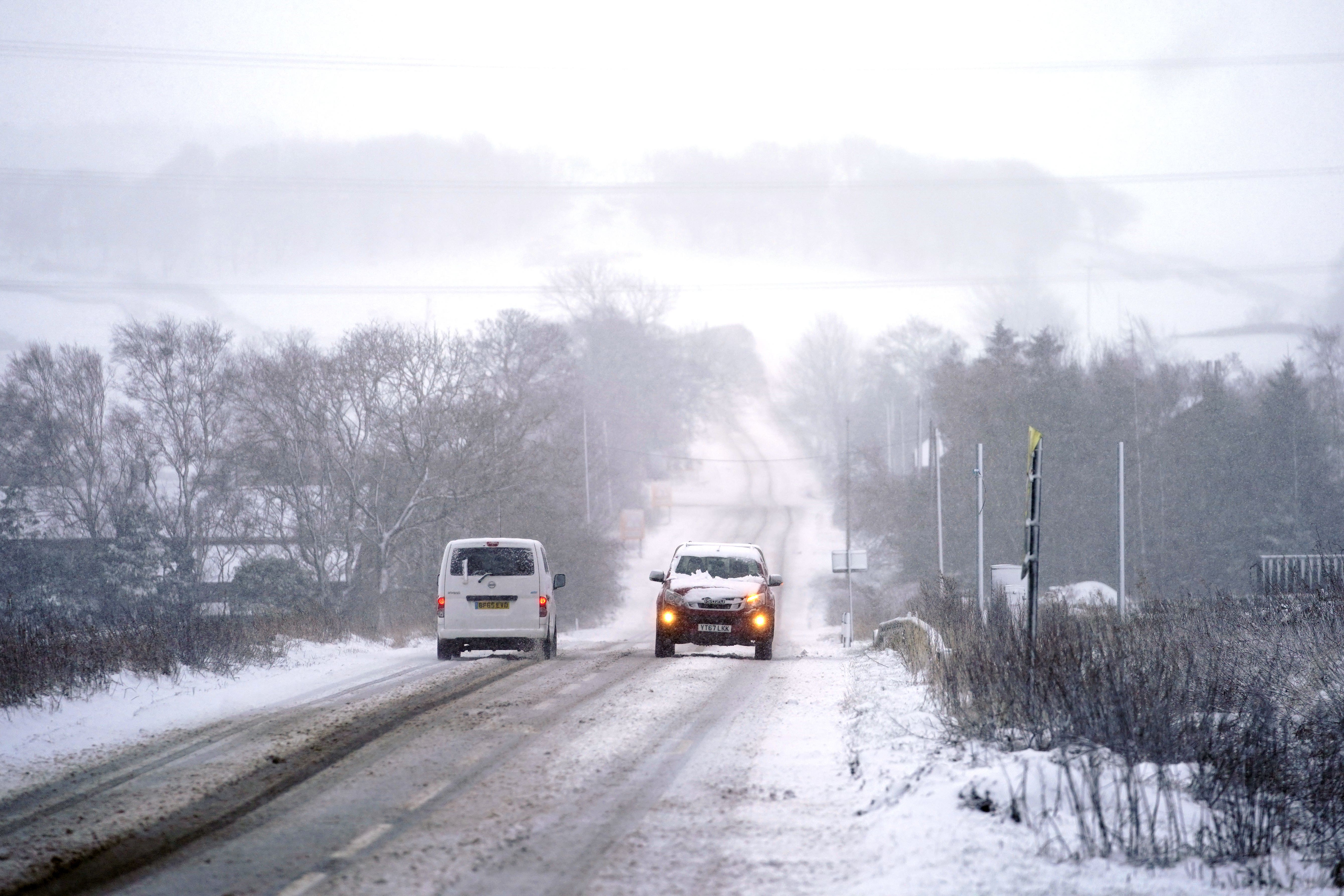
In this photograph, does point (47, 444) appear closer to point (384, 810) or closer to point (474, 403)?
point (474, 403)

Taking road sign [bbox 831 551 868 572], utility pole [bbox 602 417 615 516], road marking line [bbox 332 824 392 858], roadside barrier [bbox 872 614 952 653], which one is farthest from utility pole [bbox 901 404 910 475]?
road marking line [bbox 332 824 392 858]

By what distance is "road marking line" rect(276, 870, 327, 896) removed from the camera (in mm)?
5852

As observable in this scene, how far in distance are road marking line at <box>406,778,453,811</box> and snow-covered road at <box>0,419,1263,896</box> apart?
0.15 ft

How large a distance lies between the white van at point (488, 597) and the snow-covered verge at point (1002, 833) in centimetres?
1179

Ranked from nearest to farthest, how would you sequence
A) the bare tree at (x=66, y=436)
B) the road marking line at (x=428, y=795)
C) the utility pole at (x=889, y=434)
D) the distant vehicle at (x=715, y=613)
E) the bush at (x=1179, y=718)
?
the bush at (x=1179, y=718) → the road marking line at (x=428, y=795) → the distant vehicle at (x=715, y=613) → the bare tree at (x=66, y=436) → the utility pole at (x=889, y=434)

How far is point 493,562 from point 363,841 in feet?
43.5

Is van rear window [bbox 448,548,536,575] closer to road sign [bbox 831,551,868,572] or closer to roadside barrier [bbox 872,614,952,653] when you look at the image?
roadside barrier [bbox 872,614,952,653]

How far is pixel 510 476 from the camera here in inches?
1799

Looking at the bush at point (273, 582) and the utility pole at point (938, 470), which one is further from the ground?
the utility pole at point (938, 470)

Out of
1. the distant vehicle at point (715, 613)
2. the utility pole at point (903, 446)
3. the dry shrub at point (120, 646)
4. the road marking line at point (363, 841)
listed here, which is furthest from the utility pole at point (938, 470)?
the utility pole at point (903, 446)

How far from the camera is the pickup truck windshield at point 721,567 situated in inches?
845

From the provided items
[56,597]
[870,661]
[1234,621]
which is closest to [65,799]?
[870,661]

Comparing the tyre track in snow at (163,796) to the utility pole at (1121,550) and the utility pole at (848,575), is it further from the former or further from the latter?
the utility pole at (1121,550)

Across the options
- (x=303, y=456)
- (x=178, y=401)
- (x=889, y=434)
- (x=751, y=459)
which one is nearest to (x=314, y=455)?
(x=303, y=456)
